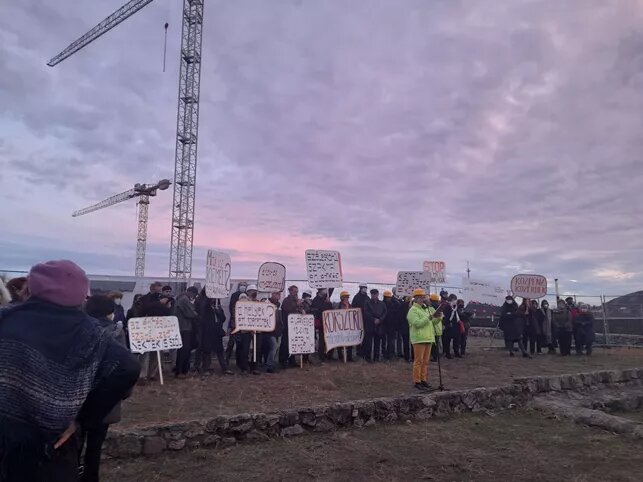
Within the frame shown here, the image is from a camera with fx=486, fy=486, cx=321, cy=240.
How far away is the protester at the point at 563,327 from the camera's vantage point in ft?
52.1

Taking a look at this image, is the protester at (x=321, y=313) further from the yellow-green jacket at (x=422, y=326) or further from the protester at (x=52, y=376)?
the protester at (x=52, y=376)

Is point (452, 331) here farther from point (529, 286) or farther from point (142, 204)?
point (142, 204)

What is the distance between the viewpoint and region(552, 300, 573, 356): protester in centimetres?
1588

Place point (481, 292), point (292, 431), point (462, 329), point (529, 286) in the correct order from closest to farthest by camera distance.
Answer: point (292, 431) → point (462, 329) → point (529, 286) → point (481, 292)

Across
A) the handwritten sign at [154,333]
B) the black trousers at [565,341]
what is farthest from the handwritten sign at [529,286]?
the handwritten sign at [154,333]

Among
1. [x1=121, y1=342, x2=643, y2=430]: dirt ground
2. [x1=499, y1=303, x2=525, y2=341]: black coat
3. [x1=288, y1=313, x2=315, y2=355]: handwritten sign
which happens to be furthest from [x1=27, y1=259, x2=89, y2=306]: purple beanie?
[x1=499, y1=303, x2=525, y2=341]: black coat

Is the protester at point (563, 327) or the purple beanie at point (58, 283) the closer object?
the purple beanie at point (58, 283)

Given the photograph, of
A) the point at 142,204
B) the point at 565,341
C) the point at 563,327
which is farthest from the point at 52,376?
the point at 142,204

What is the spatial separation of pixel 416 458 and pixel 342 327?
22.8 ft

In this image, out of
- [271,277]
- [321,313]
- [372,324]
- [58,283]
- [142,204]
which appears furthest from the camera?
[142,204]

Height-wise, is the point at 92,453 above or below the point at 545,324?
below

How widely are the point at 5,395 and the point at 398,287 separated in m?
13.3

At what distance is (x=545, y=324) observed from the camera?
16.3 meters

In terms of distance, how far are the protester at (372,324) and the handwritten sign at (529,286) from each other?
657 cm
